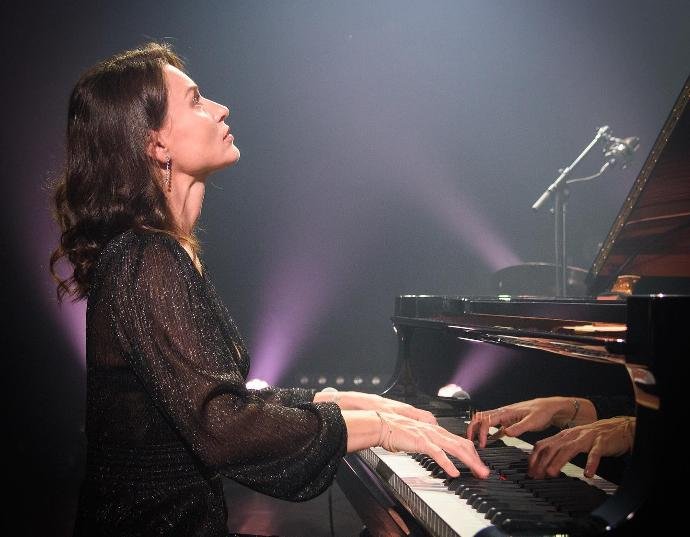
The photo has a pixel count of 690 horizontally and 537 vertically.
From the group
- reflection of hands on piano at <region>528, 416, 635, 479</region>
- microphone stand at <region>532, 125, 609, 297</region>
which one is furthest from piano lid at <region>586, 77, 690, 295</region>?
microphone stand at <region>532, 125, 609, 297</region>

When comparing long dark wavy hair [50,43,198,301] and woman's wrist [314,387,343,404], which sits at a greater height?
long dark wavy hair [50,43,198,301]

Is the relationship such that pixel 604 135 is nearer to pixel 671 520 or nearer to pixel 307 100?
pixel 307 100

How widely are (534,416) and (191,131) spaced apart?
113 centimetres

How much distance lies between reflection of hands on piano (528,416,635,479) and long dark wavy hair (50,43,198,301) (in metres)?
0.94

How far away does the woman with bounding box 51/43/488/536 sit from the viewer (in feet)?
4.33

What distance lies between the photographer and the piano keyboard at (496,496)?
1.19 m

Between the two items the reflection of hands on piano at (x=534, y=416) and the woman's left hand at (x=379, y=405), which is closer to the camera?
the reflection of hands on piano at (x=534, y=416)

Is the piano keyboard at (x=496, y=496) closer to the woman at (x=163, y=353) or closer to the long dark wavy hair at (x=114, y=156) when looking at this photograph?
the woman at (x=163, y=353)

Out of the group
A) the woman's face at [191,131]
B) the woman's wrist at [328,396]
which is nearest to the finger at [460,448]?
the woman's wrist at [328,396]

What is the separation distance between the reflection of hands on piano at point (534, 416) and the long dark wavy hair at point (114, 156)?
0.89m

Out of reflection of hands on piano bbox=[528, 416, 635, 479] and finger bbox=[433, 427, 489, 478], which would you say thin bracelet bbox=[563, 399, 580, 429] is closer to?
reflection of hands on piano bbox=[528, 416, 635, 479]

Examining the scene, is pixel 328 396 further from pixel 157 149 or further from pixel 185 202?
pixel 157 149

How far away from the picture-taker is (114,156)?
1587mm

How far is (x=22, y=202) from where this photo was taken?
3805mm
